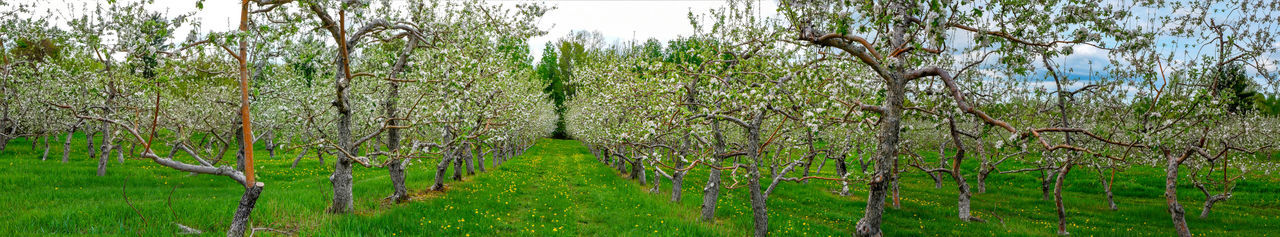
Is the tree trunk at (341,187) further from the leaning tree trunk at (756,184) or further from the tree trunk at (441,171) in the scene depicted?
the leaning tree trunk at (756,184)

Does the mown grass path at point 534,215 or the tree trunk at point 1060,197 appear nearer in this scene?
the mown grass path at point 534,215

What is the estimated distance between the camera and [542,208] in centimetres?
1570

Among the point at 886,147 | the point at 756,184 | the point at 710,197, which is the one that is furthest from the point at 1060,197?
the point at 886,147

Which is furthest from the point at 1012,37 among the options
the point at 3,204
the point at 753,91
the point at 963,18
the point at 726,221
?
the point at 3,204

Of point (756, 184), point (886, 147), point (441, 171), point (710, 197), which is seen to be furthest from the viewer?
point (441, 171)

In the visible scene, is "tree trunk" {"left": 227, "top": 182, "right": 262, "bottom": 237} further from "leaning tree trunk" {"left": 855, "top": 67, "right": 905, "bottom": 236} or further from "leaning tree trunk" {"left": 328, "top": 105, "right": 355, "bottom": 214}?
"leaning tree trunk" {"left": 855, "top": 67, "right": 905, "bottom": 236}

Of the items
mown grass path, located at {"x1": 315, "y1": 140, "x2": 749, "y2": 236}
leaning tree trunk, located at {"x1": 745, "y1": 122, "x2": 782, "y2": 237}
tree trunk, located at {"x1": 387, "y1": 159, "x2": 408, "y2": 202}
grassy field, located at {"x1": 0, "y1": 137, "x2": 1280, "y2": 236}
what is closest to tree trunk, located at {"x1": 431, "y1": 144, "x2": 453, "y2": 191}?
mown grass path, located at {"x1": 315, "y1": 140, "x2": 749, "y2": 236}

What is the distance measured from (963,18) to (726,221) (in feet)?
28.8

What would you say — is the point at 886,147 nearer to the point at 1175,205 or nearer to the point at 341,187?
the point at 1175,205

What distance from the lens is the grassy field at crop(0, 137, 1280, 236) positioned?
1051 centimetres

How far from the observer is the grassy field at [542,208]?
10.5 metres

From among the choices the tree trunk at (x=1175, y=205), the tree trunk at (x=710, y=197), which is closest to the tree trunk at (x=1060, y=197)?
the tree trunk at (x=1175, y=205)

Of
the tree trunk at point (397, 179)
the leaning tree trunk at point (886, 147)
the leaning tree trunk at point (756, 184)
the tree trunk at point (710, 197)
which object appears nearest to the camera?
the leaning tree trunk at point (886, 147)

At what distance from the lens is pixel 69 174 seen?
18.6 meters
